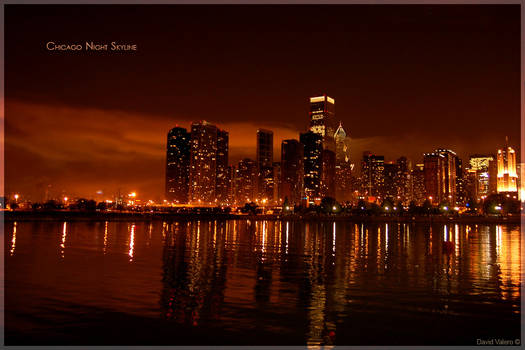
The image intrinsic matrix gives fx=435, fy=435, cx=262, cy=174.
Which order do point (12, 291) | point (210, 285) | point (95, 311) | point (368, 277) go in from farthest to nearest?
point (368, 277) < point (210, 285) < point (12, 291) < point (95, 311)

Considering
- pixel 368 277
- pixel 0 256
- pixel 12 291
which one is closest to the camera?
pixel 12 291

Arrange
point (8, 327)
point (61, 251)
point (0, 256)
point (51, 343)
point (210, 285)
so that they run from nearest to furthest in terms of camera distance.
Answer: point (51, 343)
point (8, 327)
point (210, 285)
point (0, 256)
point (61, 251)

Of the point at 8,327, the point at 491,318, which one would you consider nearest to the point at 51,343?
the point at 8,327

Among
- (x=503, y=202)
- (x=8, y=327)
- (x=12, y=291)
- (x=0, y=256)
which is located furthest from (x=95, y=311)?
(x=503, y=202)

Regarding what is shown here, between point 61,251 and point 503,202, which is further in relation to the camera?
point 503,202

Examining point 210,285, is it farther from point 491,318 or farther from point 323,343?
point 491,318

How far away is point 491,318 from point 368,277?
27.6 ft

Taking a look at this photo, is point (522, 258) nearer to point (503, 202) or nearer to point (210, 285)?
point (210, 285)

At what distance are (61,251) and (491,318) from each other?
101 feet

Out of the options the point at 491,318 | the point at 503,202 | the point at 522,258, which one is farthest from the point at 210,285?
the point at 503,202

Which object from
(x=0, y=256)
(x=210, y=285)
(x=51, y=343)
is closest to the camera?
(x=51, y=343)

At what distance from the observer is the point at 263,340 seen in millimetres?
13156

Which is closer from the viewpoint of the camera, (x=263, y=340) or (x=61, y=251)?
(x=263, y=340)

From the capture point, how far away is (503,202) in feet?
650
